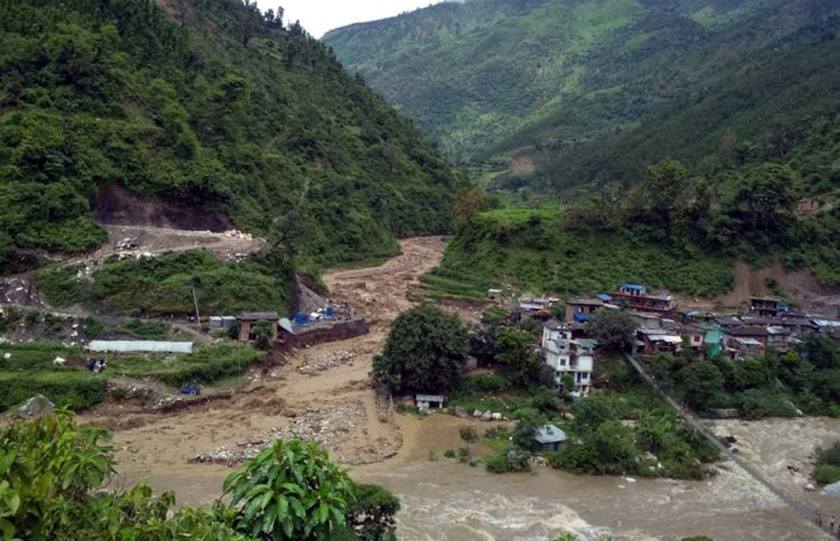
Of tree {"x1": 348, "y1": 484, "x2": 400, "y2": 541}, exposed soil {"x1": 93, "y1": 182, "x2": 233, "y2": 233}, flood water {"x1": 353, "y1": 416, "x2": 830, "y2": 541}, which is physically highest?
exposed soil {"x1": 93, "y1": 182, "x2": 233, "y2": 233}

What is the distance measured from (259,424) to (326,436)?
2.76 m

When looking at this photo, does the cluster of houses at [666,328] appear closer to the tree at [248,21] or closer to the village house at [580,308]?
the village house at [580,308]

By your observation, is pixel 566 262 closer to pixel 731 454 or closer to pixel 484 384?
pixel 484 384

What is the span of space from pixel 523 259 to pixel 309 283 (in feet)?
49.5

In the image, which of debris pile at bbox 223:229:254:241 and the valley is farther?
debris pile at bbox 223:229:254:241

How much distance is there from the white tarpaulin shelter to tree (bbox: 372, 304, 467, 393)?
8.52m

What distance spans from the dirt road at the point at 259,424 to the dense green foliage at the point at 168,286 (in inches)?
166

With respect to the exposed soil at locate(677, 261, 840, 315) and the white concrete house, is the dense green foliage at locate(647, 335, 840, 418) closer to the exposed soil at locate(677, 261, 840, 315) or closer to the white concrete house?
the white concrete house

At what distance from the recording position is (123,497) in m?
8.66

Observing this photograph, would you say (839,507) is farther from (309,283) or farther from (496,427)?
(309,283)

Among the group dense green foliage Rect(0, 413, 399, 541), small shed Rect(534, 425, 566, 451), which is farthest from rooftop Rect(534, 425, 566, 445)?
dense green foliage Rect(0, 413, 399, 541)

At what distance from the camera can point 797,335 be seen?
119 feet

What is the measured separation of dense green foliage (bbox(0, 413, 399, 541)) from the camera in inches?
262

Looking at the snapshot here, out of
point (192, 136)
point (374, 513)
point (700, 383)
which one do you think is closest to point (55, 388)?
point (374, 513)
